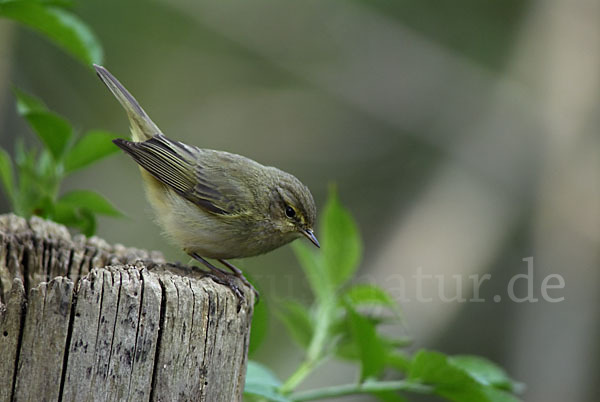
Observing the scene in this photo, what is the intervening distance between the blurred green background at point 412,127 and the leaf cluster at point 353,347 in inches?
124

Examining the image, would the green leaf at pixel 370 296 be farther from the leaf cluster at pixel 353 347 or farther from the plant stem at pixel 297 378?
the plant stem at pixel 297 378

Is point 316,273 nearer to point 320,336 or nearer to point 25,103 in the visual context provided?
point 320,336

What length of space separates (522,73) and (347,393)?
31.9 ft

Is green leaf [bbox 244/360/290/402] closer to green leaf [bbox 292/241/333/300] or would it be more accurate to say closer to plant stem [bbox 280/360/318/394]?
plant stem [bbox 280/360/318/394]

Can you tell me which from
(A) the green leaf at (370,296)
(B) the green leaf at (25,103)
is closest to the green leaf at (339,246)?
(A) the green leaf at (370,296)

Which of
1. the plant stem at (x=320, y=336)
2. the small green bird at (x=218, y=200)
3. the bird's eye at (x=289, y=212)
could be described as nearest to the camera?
the plant stem at (x=320, y=336)

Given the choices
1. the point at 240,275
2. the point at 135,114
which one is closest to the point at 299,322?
the point at 240,275

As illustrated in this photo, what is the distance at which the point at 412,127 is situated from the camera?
11.2m

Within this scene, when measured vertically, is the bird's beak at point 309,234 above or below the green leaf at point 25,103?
below

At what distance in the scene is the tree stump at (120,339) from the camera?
198cm

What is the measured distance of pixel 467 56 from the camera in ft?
40.1

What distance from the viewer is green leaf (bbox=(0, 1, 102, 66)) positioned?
288 centimetres

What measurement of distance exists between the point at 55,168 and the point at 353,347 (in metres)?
1.69

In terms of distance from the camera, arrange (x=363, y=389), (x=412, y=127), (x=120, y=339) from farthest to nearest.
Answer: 1. (x=412, y=127)
2. (x=363, y=389)
3. (x=120, y=339)
